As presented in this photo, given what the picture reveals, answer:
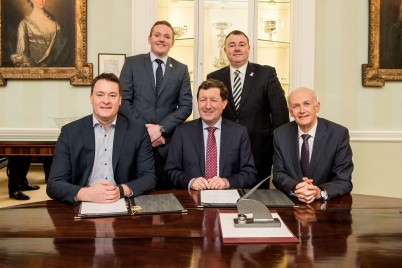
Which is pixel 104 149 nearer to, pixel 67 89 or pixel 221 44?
pixel 67 89

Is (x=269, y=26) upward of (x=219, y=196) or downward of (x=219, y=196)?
upward

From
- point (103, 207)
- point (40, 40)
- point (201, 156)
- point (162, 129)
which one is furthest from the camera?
point (40, 40)

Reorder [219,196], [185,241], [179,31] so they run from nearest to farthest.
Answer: [185,241]
[219,196]
[179,31]

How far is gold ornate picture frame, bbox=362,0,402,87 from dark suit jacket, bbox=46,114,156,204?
273 cm

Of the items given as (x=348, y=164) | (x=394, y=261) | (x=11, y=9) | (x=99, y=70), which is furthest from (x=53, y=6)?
(x=394, y=261)

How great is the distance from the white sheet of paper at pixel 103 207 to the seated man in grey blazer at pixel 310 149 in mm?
962

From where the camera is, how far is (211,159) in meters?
3.01

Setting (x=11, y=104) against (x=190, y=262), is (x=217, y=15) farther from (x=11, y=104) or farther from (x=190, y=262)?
(x=190, y=262)

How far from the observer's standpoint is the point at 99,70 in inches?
171

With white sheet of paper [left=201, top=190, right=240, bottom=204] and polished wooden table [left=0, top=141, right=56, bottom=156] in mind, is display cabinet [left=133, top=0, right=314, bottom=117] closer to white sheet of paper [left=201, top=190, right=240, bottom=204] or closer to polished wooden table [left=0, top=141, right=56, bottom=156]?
polished wooden table [left=0, top=141, right=56, bottom=156]

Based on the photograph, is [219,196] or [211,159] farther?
[211,159]

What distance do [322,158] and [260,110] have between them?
3.48 feet

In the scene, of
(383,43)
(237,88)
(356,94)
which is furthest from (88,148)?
(383,43)

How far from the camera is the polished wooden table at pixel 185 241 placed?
56.5 inches
